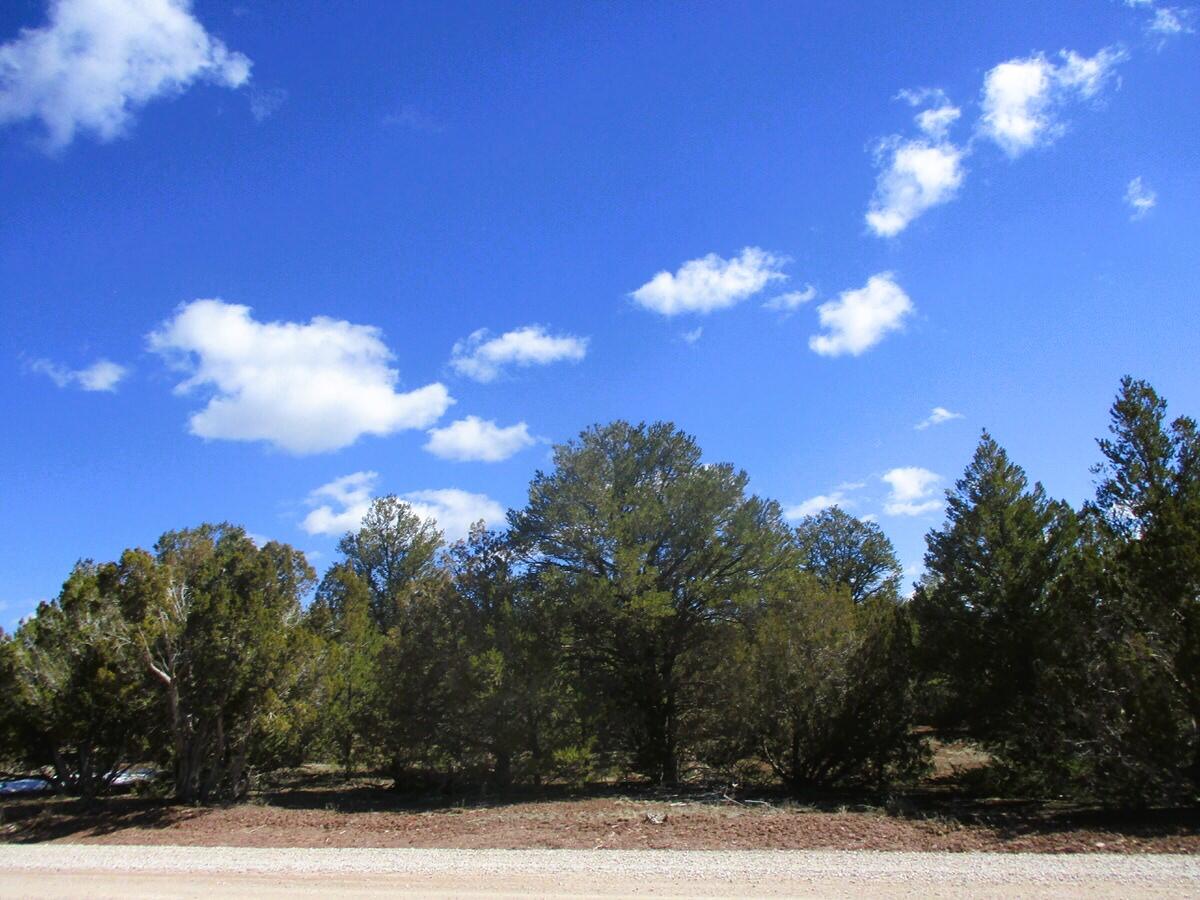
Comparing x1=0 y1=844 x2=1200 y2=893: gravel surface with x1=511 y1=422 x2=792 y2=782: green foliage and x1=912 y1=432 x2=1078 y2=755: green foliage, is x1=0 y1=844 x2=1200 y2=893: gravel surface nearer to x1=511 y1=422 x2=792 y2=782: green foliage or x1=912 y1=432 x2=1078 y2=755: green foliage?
x1=912 y1=432 x2=1078 y2=755: green foliage

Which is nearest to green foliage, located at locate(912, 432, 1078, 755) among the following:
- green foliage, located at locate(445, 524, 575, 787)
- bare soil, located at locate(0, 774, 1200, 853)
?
bare soil, located at locate(0, 774, 1200, 853)

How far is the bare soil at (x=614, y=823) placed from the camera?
10344mm

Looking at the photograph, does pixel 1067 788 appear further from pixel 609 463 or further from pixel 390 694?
pixel 390 694

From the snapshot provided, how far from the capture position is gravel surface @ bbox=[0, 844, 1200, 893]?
27.0ft

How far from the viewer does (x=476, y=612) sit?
19578 mm

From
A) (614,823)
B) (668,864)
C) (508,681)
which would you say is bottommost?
(614,823)

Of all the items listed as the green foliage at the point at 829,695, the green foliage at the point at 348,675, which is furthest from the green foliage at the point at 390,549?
the green foliage at the point at 829,695

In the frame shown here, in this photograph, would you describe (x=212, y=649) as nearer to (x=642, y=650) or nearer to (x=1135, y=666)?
(x=642, y=650)

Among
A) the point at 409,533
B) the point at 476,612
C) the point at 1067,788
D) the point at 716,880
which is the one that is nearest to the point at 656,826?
the point at 716,880

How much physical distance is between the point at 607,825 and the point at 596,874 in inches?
131

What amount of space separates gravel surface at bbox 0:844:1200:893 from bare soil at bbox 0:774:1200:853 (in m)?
0.56

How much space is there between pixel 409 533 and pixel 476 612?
21.6 meters

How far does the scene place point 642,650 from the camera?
20375 millimetres

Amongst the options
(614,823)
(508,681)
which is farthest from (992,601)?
(508,681)
